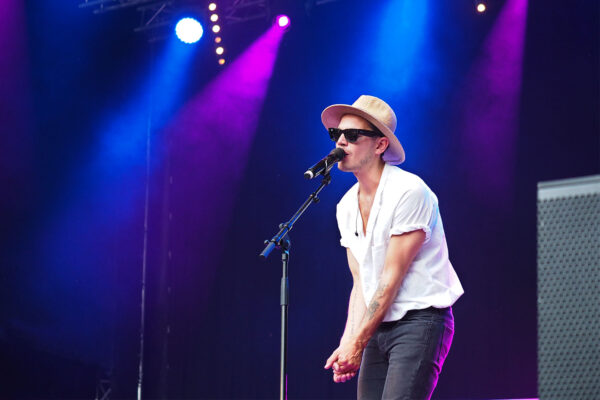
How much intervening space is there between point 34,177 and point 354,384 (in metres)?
4.25

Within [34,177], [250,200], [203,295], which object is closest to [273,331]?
[203,295]

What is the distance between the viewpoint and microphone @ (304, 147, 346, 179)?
10.4ft

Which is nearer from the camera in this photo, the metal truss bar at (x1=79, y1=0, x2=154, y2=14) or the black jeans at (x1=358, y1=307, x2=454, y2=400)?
the black jeans at (x1=358, y1=307, x2=454, y2=400)

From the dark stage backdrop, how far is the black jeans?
14.1ft

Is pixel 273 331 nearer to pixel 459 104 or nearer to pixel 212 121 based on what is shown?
pixel 212 121

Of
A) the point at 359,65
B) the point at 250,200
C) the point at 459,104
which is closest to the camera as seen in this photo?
the point at 459,104

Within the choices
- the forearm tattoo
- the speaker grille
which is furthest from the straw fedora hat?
the speaker grille

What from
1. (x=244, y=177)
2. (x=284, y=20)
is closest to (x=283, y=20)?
(x=284, y=20)

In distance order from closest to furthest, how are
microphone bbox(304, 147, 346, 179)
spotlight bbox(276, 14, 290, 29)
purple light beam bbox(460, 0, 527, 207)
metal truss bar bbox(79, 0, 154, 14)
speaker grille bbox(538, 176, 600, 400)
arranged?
speaker grille bbox(538, 176, 600, 400)
microphone bbox(304, 147, 346, 179)
purple light beam bbox(460, 0, 527, 207)
metal truss bar bbox(79, 0, 154, 14)
spotlight bbox(276, 14, 290, 29)

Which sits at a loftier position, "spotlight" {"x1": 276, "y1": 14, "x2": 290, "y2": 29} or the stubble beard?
"spotlight" {"x1": 276, "y1": 14, "x2": 290, "y2": 29}

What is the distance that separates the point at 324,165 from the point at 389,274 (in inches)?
23.3

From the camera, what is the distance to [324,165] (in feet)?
10.7

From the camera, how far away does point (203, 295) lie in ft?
29.2

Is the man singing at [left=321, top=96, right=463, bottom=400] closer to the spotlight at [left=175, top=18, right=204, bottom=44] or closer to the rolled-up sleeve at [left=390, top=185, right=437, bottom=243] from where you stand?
the rolled-up sleeve at [left=390, top=185, right=437, bottom=243]
